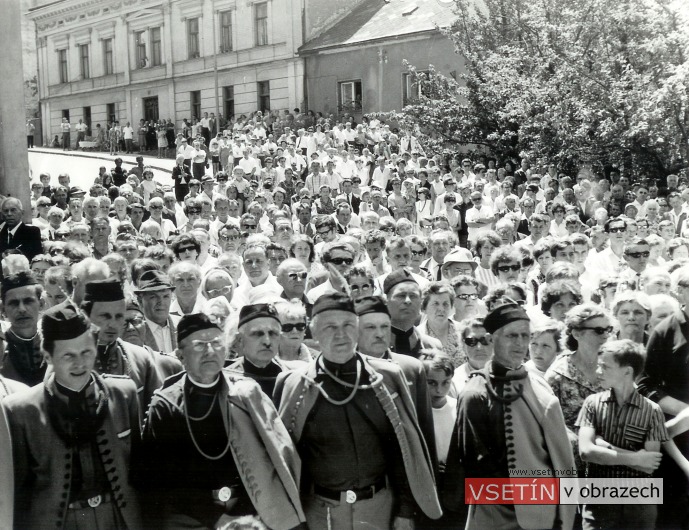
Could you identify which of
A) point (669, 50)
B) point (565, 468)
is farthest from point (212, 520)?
point (669, 50)

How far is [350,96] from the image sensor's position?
29578 mm

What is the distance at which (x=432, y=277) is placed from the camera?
24.4 ft

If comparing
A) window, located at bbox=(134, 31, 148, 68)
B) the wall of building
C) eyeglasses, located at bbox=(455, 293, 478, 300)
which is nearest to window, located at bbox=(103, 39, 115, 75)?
window, located at bbox=(134, 31, 148, 68)

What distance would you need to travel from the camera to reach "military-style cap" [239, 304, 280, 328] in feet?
13.0

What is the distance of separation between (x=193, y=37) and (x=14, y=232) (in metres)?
26.8

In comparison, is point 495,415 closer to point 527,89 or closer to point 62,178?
point 62,178

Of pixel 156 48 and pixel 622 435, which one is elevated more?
pixel 156 48

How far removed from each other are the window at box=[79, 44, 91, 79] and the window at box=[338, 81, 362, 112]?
13726 millimetres

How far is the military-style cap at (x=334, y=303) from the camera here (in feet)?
12.0

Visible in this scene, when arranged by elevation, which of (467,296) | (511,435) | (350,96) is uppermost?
(350,96)

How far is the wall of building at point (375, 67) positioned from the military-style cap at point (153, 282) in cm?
2162

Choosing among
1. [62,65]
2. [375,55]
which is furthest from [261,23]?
[62,65]

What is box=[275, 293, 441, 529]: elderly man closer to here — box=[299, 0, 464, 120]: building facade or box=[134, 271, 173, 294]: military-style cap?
box=[134, 271, 173, 294]: military-style cap

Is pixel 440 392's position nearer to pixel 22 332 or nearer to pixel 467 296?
pixel 467 296
